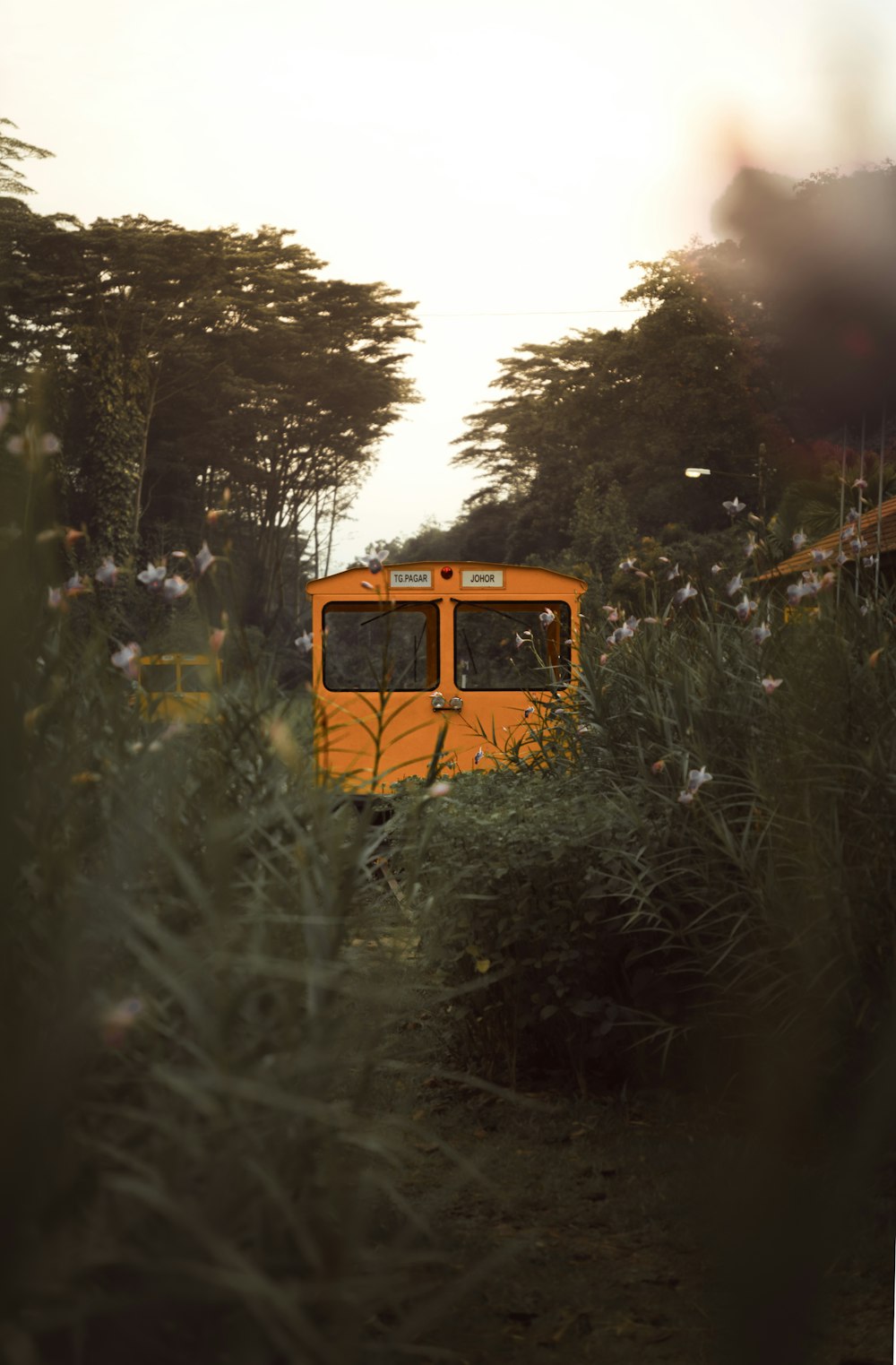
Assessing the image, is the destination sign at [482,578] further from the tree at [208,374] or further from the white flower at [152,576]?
the tree at [208,374]

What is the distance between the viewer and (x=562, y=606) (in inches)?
421

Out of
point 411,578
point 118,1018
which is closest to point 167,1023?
point 118,1018

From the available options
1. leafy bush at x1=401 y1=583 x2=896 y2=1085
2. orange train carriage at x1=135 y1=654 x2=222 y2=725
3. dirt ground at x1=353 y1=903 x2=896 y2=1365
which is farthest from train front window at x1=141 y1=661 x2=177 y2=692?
leafy bush at x1=401 y1=583 x2=896 y2=1085

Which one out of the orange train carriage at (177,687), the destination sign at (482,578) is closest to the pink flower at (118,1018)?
the orange train carriage at (177,687)

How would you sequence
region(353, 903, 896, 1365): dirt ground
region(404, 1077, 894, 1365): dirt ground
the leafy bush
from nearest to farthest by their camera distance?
region(353, 903, 896, 1365): dirt ground
region(404, 1077, 894, 1365): dirt ground
the leafy bush

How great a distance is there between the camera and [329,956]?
1908mm

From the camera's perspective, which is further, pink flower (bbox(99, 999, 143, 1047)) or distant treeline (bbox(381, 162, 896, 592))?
distant treeline (bbox(381, 162, 896, 592))

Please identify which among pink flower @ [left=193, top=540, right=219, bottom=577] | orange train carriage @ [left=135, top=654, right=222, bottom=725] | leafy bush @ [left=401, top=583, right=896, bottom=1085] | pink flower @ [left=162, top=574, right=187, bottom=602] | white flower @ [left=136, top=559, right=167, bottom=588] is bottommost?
leafy bush @ [left=401, top=583, right=896, bottom=1085]

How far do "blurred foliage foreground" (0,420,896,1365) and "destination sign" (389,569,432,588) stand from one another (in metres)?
5.57

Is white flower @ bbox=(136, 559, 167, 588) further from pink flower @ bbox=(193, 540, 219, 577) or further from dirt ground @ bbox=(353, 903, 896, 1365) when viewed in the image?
dirt ground @ bbox=(353, 903, 896, 1365)

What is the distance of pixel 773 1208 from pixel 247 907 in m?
1.92

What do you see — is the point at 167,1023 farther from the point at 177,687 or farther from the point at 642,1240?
the point at 642,1240

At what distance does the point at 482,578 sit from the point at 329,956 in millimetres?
9016

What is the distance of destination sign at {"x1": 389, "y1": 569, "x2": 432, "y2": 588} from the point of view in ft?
34.4
